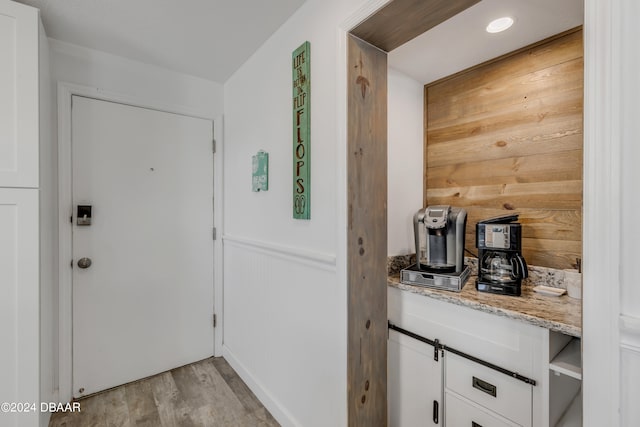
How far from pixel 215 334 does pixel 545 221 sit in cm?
252

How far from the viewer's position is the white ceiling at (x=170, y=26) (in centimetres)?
158

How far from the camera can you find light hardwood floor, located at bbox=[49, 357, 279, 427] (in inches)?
71.6

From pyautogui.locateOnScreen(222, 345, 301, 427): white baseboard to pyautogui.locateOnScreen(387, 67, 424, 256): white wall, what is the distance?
44.2 inches

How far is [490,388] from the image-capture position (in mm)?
1165

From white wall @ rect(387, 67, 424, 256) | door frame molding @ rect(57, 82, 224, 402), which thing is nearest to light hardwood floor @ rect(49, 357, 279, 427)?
door frame molding @ rect(57, 82, 224, 402)

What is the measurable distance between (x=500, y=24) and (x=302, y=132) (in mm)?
1079

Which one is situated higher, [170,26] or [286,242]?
[170,26]

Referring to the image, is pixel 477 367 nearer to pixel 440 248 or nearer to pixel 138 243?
pixel 440 248

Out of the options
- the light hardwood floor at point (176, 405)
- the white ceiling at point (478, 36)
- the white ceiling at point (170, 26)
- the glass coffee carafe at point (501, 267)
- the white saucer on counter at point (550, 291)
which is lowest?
the light hardwood floor at point (176, 405)

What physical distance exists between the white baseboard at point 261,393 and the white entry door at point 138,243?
0.85ft
